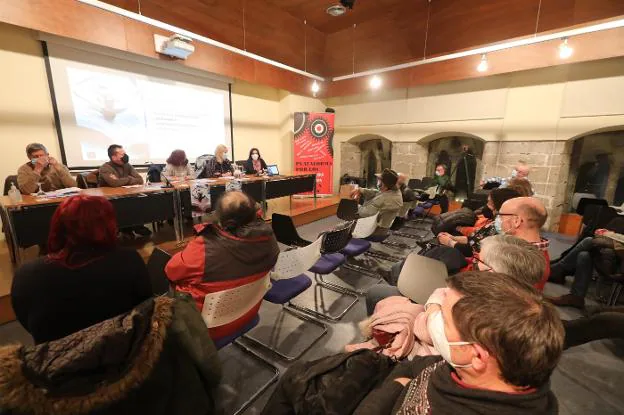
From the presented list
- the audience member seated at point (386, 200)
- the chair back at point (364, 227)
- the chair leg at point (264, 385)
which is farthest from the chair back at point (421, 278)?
the audience member seated at point (386, 200)

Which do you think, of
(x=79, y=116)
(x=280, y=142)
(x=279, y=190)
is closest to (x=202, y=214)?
(x=279, y=190)

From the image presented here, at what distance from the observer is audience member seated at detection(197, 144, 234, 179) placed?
14.5 ft

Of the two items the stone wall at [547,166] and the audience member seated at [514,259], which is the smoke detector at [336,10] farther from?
the audience member seated at [514,259]

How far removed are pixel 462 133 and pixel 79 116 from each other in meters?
6.41

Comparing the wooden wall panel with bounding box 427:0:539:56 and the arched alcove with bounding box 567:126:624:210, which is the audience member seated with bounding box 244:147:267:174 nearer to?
the wooden wall panel with bounding box 427:0:539:56

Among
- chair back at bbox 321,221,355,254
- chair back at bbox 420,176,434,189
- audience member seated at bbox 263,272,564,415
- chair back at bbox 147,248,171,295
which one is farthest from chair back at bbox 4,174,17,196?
chair back at bbox 420,176,434,189

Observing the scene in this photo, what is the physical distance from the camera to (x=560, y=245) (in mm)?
4156

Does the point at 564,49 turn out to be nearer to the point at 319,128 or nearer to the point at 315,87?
the point at 315,87

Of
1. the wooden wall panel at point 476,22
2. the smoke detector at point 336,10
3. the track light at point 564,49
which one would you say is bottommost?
the track light at point 564,49

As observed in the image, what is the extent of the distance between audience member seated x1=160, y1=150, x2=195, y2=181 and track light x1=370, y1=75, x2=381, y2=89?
4083mm

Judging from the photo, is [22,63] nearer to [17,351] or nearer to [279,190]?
[279,190]

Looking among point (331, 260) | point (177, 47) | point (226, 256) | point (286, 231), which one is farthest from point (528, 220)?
point (177, 47)

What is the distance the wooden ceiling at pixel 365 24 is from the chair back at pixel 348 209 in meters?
3.55

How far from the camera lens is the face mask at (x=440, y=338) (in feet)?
2.28
